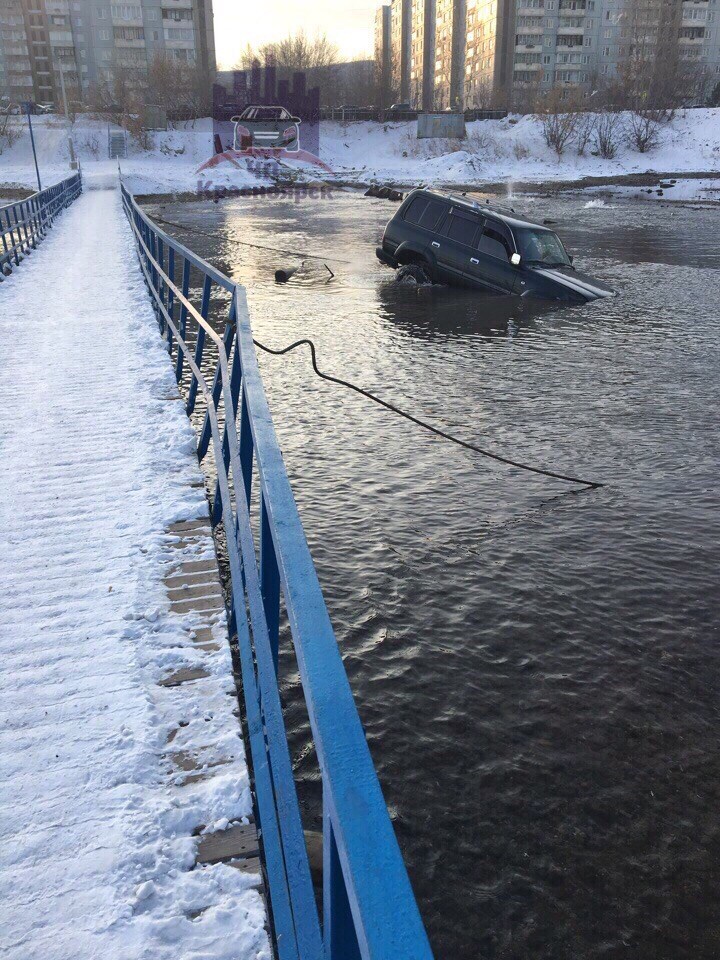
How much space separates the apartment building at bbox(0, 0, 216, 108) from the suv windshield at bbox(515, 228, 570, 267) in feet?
319

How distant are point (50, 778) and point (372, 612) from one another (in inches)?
93.0

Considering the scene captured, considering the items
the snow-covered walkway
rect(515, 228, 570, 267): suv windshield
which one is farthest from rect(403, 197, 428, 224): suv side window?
the snow-covered walkway

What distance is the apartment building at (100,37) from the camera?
101m

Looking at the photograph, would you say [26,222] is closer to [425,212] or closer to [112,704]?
[425,212]

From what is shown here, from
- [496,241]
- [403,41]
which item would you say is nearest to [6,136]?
[496,241]

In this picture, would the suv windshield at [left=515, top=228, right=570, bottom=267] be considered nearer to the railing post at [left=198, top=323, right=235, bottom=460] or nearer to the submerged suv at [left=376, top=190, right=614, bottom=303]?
the submerged suv at [left=376, top=190, right=614, bottom=303]

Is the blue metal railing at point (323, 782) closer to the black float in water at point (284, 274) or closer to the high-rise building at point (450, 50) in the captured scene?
the black float in water at point (284, 274)

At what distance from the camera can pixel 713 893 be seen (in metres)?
3.16

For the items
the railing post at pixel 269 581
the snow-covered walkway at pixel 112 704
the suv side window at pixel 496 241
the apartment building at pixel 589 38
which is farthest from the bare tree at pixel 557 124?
the railing post at pixel 269 581

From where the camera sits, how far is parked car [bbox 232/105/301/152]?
236 feet

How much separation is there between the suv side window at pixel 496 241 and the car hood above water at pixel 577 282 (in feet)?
1.96

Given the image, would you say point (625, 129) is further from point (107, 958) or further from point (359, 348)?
point (107, 958)

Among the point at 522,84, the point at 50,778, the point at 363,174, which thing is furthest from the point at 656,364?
the point at 522,84

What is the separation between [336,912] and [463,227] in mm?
14929
